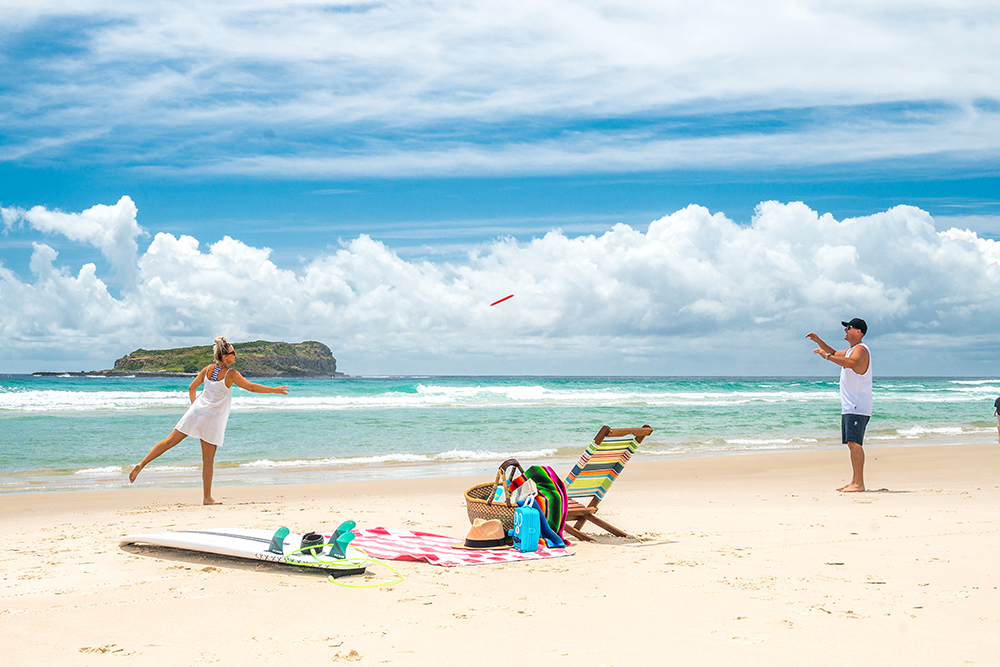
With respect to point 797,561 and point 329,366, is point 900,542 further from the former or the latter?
point 329,366

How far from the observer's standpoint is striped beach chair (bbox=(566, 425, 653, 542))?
650 cm

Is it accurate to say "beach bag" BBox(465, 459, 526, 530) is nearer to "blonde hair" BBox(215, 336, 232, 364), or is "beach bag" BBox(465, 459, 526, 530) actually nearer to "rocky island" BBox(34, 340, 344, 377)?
"blonde hair" BBox(215, 336, 232, 364)


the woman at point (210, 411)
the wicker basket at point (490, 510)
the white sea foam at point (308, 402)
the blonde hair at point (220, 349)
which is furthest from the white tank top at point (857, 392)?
the white sea foam at point (308, 402)

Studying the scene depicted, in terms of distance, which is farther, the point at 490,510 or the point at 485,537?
the point at 490,510

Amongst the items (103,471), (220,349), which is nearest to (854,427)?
(220,349)

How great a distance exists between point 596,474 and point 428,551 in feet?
5.55

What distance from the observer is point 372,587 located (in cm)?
489

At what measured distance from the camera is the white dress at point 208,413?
29.0 ft

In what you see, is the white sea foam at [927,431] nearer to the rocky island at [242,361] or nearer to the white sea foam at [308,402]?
the white sea foam at [308,402]

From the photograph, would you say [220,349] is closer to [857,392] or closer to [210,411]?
[210,411]

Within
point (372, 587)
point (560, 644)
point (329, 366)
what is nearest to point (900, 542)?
point (560, 644)

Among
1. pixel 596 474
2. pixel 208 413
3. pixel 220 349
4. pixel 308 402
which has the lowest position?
pixel 308 402

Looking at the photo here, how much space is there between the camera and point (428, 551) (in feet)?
Answer: 19.2

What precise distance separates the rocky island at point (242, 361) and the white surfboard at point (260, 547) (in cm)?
7520
